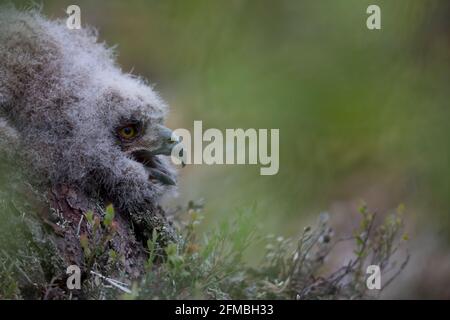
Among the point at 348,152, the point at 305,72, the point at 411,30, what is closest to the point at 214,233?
the point at 305,72

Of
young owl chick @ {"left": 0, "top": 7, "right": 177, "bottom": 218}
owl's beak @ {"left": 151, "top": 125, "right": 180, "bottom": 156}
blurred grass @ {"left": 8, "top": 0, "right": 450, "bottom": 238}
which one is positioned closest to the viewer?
blurred grass @ {"left": 8, "top": 0, "right": 450, "bottom": 238}

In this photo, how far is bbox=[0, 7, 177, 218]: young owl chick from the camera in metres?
3.16

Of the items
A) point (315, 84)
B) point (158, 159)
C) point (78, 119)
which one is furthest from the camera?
point (158, 159)

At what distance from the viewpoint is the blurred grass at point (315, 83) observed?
2701 millimetres

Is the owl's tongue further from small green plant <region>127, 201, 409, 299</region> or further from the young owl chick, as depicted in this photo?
small green plant <region>127, 201, 409, 299</region>

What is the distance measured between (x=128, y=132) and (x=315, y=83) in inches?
42.7

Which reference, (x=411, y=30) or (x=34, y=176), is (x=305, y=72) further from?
(x=34, y=176)

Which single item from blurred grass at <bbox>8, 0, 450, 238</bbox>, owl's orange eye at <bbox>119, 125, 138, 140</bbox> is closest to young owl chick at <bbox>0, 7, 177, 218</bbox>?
owl's orange eye at <bbox>119, 125, 138, 140</bbox>

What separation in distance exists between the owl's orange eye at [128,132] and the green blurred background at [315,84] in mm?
360

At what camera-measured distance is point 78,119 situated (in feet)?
10.7

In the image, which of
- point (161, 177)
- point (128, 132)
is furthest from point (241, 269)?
point (128, 132)

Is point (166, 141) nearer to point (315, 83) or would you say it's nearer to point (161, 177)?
point (161, 177)

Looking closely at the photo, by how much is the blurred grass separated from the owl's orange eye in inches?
13.9

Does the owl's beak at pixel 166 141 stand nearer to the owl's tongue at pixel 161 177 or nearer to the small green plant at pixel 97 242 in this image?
the owl's tongue at pixel 161 177
